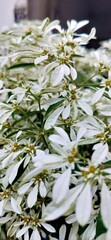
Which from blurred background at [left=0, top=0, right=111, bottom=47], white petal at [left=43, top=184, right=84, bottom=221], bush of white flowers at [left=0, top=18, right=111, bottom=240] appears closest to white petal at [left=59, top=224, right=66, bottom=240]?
bush of white flowers at [left=0, top=18, right=111, bottom=240]

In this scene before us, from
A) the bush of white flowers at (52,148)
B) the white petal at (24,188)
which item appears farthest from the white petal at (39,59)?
the white petal at (24,188)

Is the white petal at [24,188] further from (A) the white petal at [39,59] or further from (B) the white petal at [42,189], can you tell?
(A) the white petal at [39,59]

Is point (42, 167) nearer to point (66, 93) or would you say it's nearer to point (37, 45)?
point (66, 93)

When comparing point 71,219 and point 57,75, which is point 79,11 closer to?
point 57,75

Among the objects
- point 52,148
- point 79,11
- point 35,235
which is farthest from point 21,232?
point 79,11

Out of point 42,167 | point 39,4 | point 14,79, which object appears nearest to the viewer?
point 42,167

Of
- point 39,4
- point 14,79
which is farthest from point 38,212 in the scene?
point 39,4
